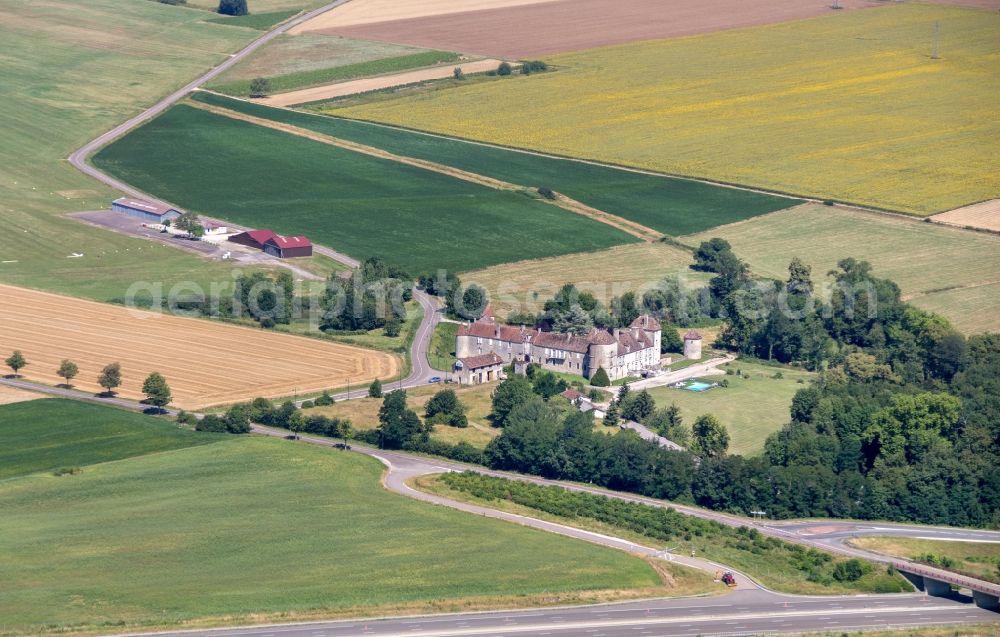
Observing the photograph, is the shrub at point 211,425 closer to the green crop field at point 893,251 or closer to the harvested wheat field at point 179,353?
the harvested wheat field at point 179,353

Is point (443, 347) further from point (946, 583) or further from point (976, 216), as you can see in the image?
point (976, 216)

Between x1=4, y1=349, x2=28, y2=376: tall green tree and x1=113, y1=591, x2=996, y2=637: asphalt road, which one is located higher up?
x1=4, y1=349, x2=28, y2=376: tall green tree

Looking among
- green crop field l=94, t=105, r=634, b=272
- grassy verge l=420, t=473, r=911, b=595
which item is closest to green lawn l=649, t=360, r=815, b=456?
grassy verge l=420, t=473, r=911, b=595

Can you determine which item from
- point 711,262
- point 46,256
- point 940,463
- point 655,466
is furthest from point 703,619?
point 46,256

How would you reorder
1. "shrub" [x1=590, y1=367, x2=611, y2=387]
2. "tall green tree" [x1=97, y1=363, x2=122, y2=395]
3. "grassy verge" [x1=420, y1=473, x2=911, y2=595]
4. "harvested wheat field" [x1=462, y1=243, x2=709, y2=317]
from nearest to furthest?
"grassy verge" [x1=420, y1=473, x2=911, y2=595], "tall green tree" [x1=97, y1=363, x2=122, y2=395], "shrub" [x1=590, y1=367, x2=611, y2=387], "harvested wheat field" [x1=462, y1=243, x2=709, y2=317]

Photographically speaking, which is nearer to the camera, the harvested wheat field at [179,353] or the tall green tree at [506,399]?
the tall green tree at [506,399]

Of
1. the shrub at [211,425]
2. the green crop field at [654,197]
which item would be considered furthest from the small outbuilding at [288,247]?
the shrub at [211,425]

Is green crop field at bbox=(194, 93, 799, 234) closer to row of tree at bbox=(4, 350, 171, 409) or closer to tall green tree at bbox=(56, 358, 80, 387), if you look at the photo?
row of tree at bbox=(4, 350, 171, 409)

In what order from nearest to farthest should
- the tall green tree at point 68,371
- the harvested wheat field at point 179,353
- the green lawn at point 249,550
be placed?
the green lawn at point 249,550
the tall green tree at point 68,371
the harvested wheat field at point 179,353
